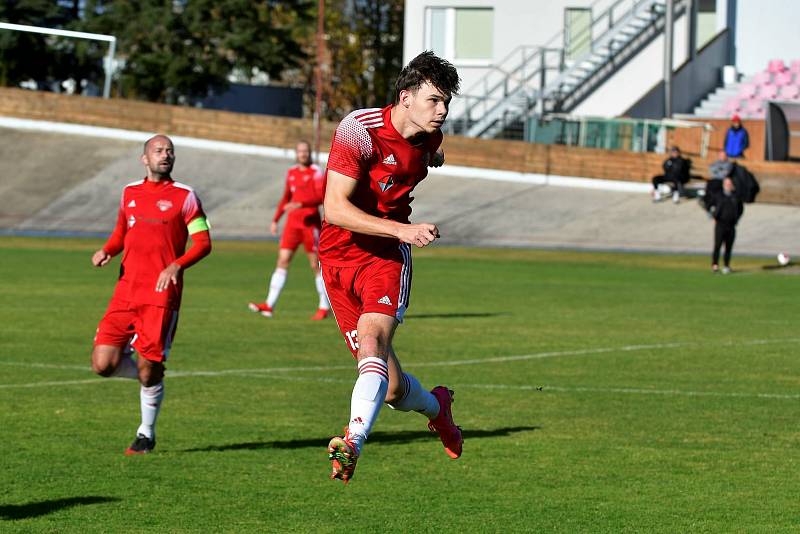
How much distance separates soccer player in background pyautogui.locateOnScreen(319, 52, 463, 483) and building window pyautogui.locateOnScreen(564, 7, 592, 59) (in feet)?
162

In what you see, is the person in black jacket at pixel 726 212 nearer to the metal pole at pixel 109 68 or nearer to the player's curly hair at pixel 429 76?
the metal pole at pixel 109 68

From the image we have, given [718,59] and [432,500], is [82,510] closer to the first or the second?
[432,500]

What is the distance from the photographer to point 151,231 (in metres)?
11.1

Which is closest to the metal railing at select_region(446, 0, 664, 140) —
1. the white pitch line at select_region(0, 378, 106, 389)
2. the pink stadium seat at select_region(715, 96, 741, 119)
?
the pink stadium seat at select_region(715, 96, 741, 119)

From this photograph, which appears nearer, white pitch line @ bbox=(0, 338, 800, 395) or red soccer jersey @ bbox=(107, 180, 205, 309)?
red soccer jersey @ bbox=(107, 180, 205, 309)

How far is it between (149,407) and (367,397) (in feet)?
11.3

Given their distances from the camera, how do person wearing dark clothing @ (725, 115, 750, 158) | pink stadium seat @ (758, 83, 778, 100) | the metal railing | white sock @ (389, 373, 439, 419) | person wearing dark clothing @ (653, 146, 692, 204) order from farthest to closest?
the metal railing
pink stadium seat @ (758, 83, 778, 100)
person wearing dark clothing @ (725, 115, 750, 158)
person wearing dark clothing @ (653, 146, 692, 204)
white sock @ (389, 373, 439, 419)

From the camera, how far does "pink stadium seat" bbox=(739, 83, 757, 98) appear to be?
53.0 m

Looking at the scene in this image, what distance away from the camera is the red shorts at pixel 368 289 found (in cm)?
850

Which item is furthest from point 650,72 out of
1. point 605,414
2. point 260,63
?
point 605,414

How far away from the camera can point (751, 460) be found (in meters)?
10.9

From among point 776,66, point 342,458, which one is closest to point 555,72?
point 776,66

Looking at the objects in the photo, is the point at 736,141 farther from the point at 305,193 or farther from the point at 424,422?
the point at 424,422

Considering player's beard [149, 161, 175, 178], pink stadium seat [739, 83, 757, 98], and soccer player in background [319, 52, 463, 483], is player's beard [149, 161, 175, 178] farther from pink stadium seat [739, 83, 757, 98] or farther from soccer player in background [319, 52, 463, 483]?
pink stadium seat [739, 83, 757, 98]
